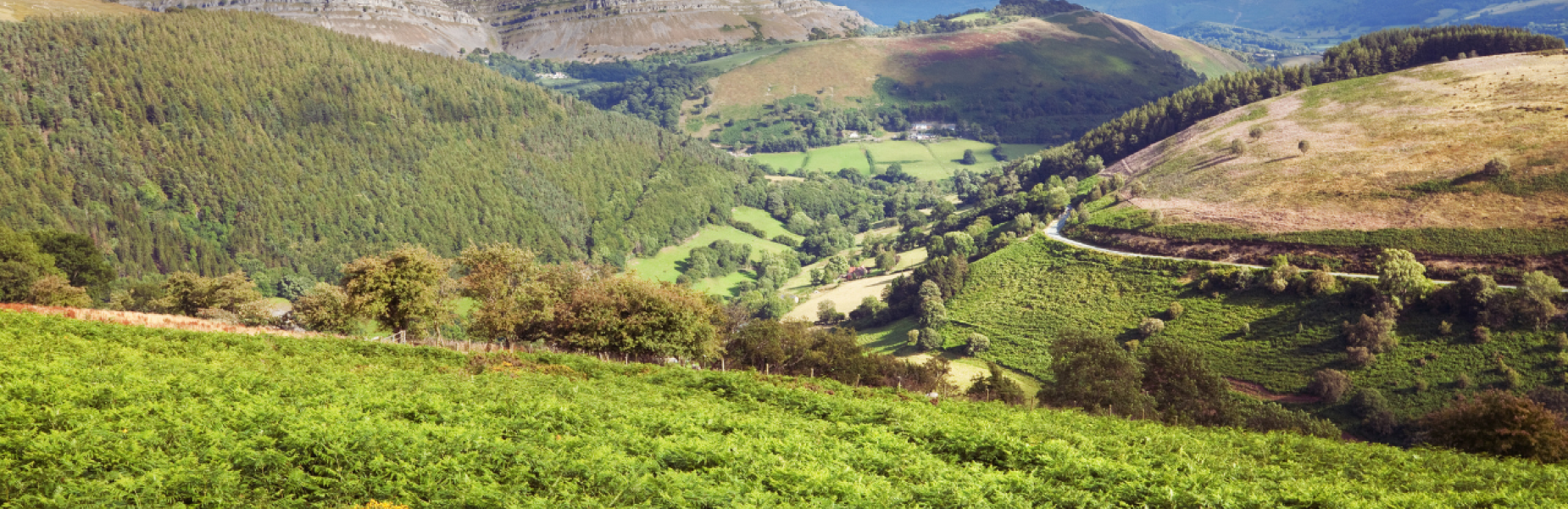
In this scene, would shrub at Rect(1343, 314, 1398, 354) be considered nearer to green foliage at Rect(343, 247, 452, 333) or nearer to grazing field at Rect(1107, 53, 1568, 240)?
grazing field at Rect(1107, 53, 1568, 240)

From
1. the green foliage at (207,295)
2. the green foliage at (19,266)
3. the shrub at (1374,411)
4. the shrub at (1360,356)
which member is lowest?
the shrub at (1374,411)

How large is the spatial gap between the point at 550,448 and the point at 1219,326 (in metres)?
112

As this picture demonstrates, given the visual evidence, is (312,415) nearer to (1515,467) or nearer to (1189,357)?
(1515,467)

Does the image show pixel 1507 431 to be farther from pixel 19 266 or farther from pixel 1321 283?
pixel 19 266

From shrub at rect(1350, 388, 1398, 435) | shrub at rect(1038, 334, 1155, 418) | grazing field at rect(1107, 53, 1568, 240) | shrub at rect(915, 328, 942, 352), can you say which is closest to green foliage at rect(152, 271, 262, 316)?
shrub at rect(1038, 334, 1155, 418)

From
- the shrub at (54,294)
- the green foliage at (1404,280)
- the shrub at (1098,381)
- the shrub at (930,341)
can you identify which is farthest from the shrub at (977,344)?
the shrub at (54,294)

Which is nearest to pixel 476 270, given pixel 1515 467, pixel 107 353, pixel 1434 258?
pixel 107 353

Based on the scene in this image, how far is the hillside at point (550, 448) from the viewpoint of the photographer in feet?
78.6

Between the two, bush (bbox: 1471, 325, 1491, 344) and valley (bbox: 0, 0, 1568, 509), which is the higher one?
valley (bbox: 0, 0, 1568, 509)

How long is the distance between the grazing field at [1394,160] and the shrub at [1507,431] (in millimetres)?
77940

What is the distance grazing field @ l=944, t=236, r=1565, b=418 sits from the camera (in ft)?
312

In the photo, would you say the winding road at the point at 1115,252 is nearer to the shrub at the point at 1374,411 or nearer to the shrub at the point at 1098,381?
the shrub at the point at 1374,411

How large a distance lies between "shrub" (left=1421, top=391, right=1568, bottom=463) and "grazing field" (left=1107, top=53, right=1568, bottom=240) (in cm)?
7794

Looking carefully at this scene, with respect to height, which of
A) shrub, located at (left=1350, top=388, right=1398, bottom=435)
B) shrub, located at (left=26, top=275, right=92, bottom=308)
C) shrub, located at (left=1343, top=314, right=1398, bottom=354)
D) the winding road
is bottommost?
shrub, located at (left=1350, top=388, right=1398, bottom=435)
